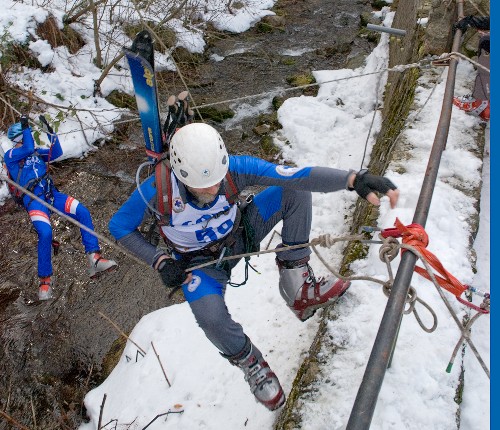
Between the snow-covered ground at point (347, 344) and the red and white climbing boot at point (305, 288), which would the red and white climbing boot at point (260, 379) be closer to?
the snow-covered ground at point (347, 344)

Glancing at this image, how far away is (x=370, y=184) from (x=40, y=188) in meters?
3.58

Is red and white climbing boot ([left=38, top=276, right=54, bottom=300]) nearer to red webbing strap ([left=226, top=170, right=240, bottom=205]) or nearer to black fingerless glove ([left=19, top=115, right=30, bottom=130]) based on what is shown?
black fingerless glove ([left=19, top=115, right=30, bottom=130])

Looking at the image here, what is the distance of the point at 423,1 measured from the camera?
5582 mm

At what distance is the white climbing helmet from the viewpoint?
2.65 metres

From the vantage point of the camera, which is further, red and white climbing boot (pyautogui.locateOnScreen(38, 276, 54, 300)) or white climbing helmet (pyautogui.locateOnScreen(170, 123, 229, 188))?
red and white climbing boot (pyautogui.locateOnScreen(38, 276, 54, 300))

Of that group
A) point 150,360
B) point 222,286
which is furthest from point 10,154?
point 222,286

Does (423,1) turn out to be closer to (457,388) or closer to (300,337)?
(300,337)

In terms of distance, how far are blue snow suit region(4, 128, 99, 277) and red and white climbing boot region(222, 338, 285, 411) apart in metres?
2.75

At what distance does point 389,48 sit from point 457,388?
696cm

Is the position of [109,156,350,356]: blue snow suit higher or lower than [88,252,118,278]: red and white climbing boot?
higher

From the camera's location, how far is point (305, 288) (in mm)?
3117

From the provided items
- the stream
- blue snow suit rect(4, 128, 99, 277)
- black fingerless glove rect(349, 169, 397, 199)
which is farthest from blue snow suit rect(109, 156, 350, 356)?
blue snow suit rect(4, 128, 99, 277)

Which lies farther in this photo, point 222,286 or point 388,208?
point 388,208

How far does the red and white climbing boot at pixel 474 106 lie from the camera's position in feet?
12.9
